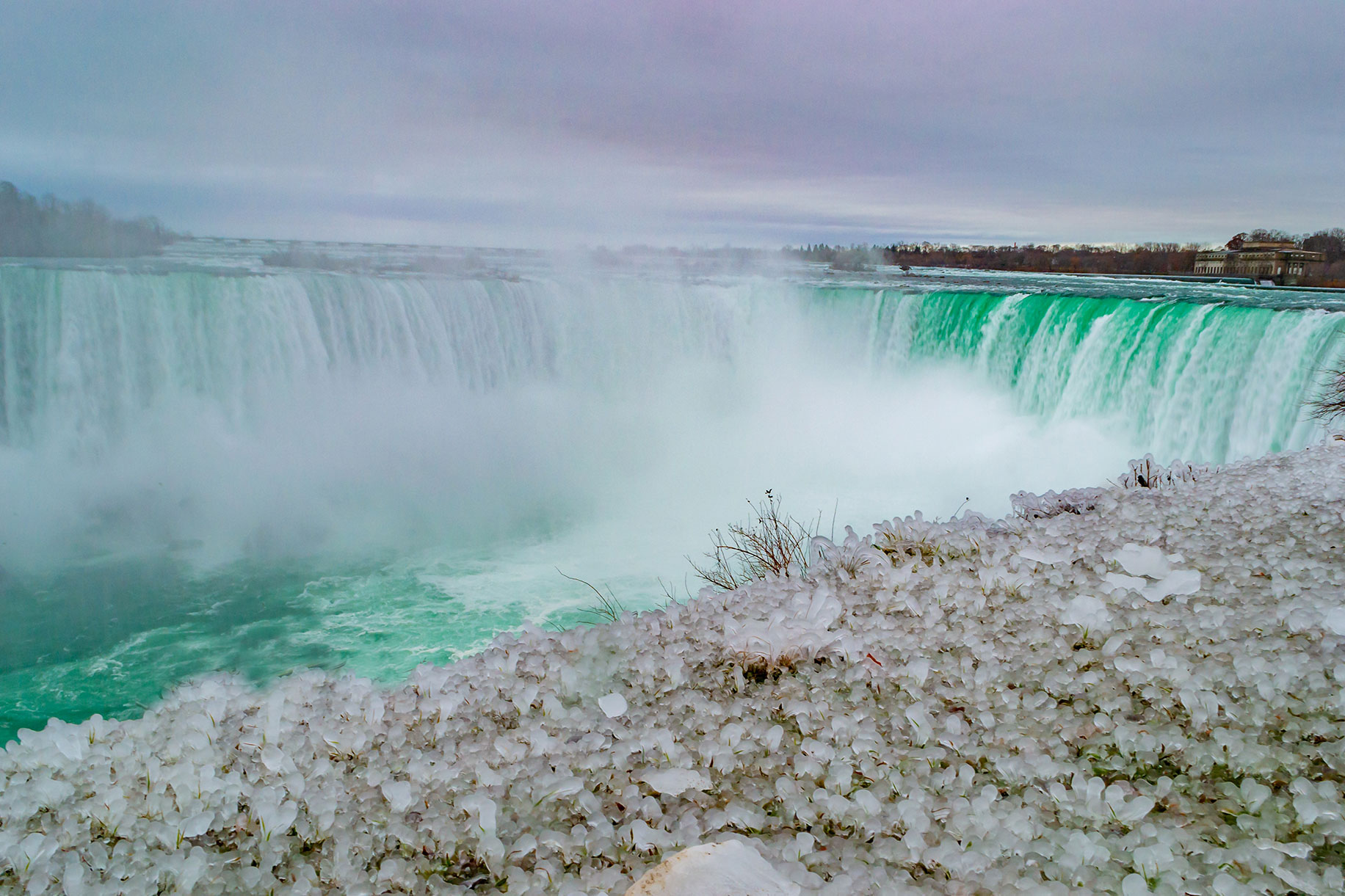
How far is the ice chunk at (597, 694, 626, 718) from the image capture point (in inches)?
69.7

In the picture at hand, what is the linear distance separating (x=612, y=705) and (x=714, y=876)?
671 mm

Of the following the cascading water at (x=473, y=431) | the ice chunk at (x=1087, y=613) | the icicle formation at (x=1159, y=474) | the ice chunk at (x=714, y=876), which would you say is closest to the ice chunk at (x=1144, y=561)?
the ice chunk at (x=1087, y=613)

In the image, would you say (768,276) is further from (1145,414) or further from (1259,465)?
A: (1259,465)

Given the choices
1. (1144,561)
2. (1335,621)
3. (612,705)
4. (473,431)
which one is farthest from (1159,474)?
(473,431)

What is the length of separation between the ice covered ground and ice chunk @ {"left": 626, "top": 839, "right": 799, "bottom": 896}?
6 centimetres

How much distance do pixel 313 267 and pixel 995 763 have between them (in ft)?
50.4

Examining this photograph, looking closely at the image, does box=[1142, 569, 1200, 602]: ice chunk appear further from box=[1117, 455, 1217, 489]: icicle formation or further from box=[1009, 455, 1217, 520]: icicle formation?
box=[1117, 455, 1217, 489]: icicle formation

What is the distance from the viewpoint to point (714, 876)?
113 cm

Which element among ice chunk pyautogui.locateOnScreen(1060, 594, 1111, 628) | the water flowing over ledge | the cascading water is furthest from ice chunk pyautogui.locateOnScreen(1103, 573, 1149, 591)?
the water flowing over ledge

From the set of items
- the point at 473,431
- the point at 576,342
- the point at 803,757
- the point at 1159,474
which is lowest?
the point at 473,431

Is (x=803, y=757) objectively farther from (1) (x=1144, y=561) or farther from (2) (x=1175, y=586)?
(1) (x=1144, y=561)

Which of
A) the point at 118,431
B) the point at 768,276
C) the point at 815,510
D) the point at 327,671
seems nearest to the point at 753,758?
the point at 327,671

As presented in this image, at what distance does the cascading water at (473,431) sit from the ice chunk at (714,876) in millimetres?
5603

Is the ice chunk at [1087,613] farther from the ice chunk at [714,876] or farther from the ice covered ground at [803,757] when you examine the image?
the ice chunk at [714,876]
